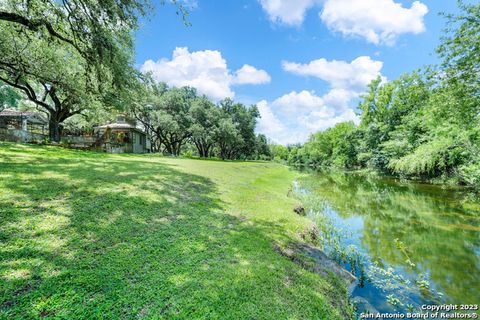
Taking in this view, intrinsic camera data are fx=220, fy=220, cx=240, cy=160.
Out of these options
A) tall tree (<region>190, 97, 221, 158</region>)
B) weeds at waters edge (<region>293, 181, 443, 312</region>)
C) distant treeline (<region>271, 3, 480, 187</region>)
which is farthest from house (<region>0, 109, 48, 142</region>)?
distant treeline (<region>271, 3, 480, 187</region>)

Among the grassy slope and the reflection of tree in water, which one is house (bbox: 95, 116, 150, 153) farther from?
the reflection of tree in water

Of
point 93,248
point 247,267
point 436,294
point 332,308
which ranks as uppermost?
point 93,248

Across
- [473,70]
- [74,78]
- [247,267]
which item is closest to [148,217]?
[247,267]

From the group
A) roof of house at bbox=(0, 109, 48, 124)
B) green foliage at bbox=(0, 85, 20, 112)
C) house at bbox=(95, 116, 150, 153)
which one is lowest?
house at bbox=(95, 116, 150, 153)

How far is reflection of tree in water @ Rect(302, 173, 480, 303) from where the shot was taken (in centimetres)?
522

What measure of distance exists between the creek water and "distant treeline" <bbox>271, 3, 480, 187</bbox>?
5621 mm

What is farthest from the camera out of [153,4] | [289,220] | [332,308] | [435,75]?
[435,75]

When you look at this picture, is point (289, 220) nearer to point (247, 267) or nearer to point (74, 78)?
point (247, 267)

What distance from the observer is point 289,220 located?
7.30m

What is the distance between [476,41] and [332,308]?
554 inches

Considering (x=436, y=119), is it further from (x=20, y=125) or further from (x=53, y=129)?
(x=20, y=125)

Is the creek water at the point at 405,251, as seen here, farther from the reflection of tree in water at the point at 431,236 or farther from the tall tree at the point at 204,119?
the tall tree at the point at 204,119

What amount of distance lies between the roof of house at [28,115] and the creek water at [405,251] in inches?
1380

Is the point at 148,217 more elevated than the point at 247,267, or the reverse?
the point at 148,217
